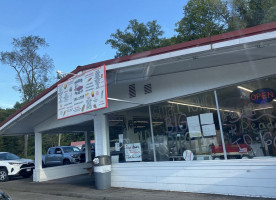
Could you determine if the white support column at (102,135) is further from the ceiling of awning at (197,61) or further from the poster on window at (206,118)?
the poster on window at (206,118)

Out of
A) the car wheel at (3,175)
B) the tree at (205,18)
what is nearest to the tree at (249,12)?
the tree at (205,18)

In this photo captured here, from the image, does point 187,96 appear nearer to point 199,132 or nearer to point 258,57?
point 199,132

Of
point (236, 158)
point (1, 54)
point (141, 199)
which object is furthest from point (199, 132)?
point (1, 54)

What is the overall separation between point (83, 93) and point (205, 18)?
2083cm

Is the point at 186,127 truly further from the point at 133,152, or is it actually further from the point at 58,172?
the point at 58,172

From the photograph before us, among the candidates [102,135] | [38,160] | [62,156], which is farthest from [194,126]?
[62,156]

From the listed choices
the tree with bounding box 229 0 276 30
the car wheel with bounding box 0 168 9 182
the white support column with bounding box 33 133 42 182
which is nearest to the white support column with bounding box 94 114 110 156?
the white support column with bounding box 33 133 42 182

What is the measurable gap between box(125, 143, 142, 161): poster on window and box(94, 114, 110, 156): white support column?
3.11 feet

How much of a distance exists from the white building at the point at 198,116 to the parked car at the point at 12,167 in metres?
7.14

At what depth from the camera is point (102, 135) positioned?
400 inches

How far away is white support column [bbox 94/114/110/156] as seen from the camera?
33.3 ft

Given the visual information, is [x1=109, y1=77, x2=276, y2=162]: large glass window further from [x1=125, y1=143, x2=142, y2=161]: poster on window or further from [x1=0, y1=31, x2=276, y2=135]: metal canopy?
[x1=0, y1=31, x2=276, y2=135]: metal canopy

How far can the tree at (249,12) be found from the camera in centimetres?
2190

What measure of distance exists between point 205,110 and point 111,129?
406 centimetres
